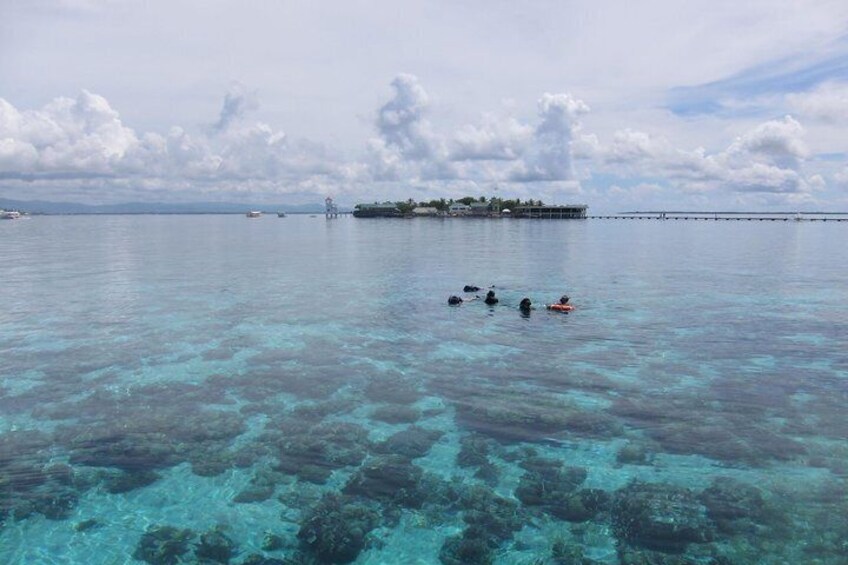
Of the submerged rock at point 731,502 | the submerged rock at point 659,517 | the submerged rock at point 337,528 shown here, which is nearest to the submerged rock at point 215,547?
the submerged rock at point 337,528

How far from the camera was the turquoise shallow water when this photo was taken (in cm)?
1603

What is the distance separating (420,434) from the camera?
888 inches

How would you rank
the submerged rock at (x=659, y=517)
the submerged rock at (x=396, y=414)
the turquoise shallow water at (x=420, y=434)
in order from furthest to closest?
the submerged rock at (x=396, y=414) → the turquoise shallow water at (x=420, y=434) → the submerged rock at (x=659, y=517)

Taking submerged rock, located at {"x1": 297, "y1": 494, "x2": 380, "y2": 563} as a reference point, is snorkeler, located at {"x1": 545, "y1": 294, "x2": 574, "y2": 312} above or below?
above

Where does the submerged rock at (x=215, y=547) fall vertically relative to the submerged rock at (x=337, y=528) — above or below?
below

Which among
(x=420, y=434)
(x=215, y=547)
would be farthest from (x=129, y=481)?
(x=420, y=434)

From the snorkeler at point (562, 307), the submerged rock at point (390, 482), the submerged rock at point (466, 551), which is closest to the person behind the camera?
the submerged rock at point (466, 551)

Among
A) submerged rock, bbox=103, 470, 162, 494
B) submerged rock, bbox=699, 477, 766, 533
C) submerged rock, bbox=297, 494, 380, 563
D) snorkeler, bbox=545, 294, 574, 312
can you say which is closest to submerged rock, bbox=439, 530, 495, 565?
submerged rock, bbox=297, 494, 380, 563

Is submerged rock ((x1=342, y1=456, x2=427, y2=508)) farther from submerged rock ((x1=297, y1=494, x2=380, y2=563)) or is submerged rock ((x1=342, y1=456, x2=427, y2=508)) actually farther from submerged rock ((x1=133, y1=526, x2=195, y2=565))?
submerged rock ((x1=133, y1=526, x2=195, y2=565))

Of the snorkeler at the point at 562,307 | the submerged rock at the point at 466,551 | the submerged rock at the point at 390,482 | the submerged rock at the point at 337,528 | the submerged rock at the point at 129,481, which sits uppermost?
the snorkeler at the point at 562,307

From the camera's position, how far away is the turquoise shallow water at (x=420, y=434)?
52.6 ft

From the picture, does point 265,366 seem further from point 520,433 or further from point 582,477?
point 582,477

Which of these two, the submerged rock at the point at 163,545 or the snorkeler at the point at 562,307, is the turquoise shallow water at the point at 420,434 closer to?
the submerged rock at the point at 163,545

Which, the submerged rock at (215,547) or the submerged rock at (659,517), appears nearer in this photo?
the submerged rock at (215,547)
